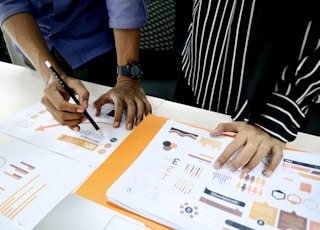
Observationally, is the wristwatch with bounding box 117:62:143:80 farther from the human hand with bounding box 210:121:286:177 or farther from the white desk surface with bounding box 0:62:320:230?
the human hand with bounding box 210:121:286:177

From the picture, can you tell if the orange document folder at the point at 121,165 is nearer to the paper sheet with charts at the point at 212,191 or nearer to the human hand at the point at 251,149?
the paper sheet with charts at the point at 212,191

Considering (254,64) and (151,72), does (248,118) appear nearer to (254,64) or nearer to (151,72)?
(254,64)

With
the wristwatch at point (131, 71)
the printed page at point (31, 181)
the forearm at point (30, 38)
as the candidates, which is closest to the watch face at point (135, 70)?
the wristwatch at point (131, 71)

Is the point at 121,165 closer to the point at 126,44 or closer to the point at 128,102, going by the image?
the point at 128,102

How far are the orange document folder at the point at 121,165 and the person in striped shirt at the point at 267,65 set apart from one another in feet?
0.50

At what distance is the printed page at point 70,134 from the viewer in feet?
1.83

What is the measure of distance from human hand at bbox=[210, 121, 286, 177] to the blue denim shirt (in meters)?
0.46

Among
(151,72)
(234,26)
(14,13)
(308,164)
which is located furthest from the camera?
(151,72)

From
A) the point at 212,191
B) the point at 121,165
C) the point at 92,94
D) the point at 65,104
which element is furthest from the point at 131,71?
the point at 212,191

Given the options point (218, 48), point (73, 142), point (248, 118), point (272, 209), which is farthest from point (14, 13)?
point (272, 209)

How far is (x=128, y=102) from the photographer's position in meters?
0.69

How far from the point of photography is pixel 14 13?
77 cm

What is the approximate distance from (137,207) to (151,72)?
3.66 ft

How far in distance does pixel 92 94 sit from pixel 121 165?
Answer: 13.3 inches
